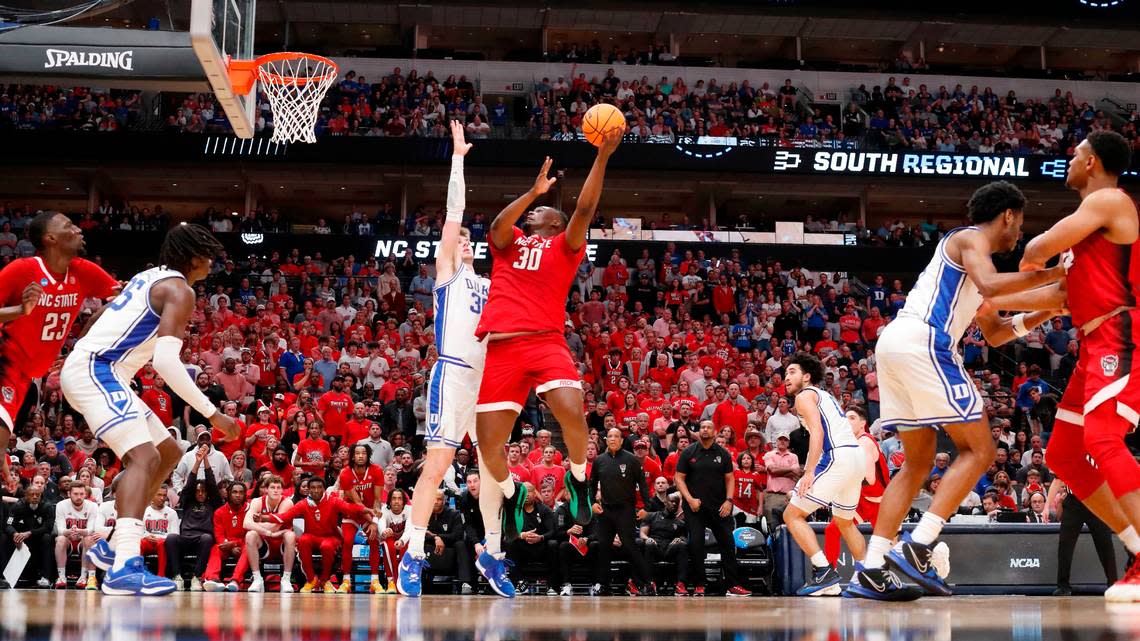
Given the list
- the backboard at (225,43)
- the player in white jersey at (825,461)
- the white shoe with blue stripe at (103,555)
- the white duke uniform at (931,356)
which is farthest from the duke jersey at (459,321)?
the backboard at (225,43)

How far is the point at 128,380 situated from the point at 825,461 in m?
5.52

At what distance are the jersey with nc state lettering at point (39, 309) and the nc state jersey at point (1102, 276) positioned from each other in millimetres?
5665

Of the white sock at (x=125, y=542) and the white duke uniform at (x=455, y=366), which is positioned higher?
the white duke uniform at (x=455, y=366)

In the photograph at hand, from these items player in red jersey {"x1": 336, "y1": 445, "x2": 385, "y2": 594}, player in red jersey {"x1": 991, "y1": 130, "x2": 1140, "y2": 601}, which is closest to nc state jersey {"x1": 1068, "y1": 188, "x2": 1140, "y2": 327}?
player in red jersey {"x1": 991, "y1": 130, "x2": 1140, "y2": 601}

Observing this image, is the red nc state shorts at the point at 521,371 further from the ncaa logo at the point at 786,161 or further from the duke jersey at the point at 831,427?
the ncaa logo at the point at 786,161

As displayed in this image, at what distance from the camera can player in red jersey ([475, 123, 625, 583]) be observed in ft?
21.7

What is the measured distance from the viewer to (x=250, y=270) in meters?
24.6

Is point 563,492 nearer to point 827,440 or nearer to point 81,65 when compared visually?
point 827,440

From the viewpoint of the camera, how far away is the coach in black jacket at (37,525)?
12.6 metres

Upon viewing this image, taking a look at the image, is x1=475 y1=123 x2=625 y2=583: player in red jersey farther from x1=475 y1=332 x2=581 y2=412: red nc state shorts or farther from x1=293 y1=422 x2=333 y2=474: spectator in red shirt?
x1=293 y1=422 x2=333 y2=474: spectator in red shirt

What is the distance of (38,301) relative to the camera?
6547mm

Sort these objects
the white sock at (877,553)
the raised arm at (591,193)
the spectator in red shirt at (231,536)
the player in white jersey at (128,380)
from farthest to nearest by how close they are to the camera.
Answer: the spectator in red shirt at (231,536) → the raised arm at (591,193) → the player in white jersey at (128,380) → the white sock at (877,553)

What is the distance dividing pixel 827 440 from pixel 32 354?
609cm

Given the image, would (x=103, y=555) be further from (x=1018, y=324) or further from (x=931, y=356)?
(x=1018, y=324)
